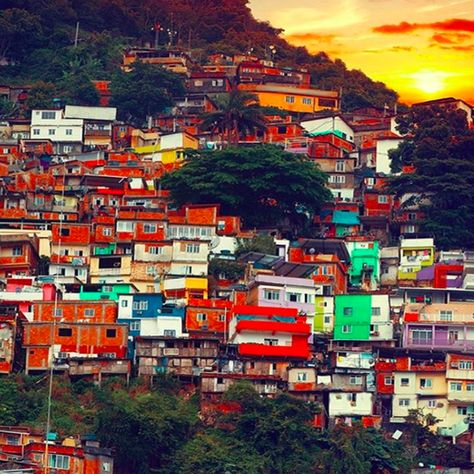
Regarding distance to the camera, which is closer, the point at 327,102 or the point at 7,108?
the point at 7,108

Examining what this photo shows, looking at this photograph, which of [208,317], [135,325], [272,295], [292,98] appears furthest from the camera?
[292,98]

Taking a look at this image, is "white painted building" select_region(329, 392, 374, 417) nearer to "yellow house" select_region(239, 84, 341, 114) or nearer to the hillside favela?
the hillside favela

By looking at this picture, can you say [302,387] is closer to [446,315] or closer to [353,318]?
[353,318]

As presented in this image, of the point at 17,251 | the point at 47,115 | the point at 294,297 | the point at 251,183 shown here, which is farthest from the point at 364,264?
the point at 47,115

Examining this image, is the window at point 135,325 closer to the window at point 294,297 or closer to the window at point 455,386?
the window at point 294,297

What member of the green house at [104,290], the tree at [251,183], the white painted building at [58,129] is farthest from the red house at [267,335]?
the white painted building at [58,129]

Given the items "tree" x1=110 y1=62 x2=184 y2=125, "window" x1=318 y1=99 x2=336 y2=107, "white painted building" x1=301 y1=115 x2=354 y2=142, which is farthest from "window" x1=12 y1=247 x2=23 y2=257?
"window" x1=318 y1=99 x2=336 y2=107
